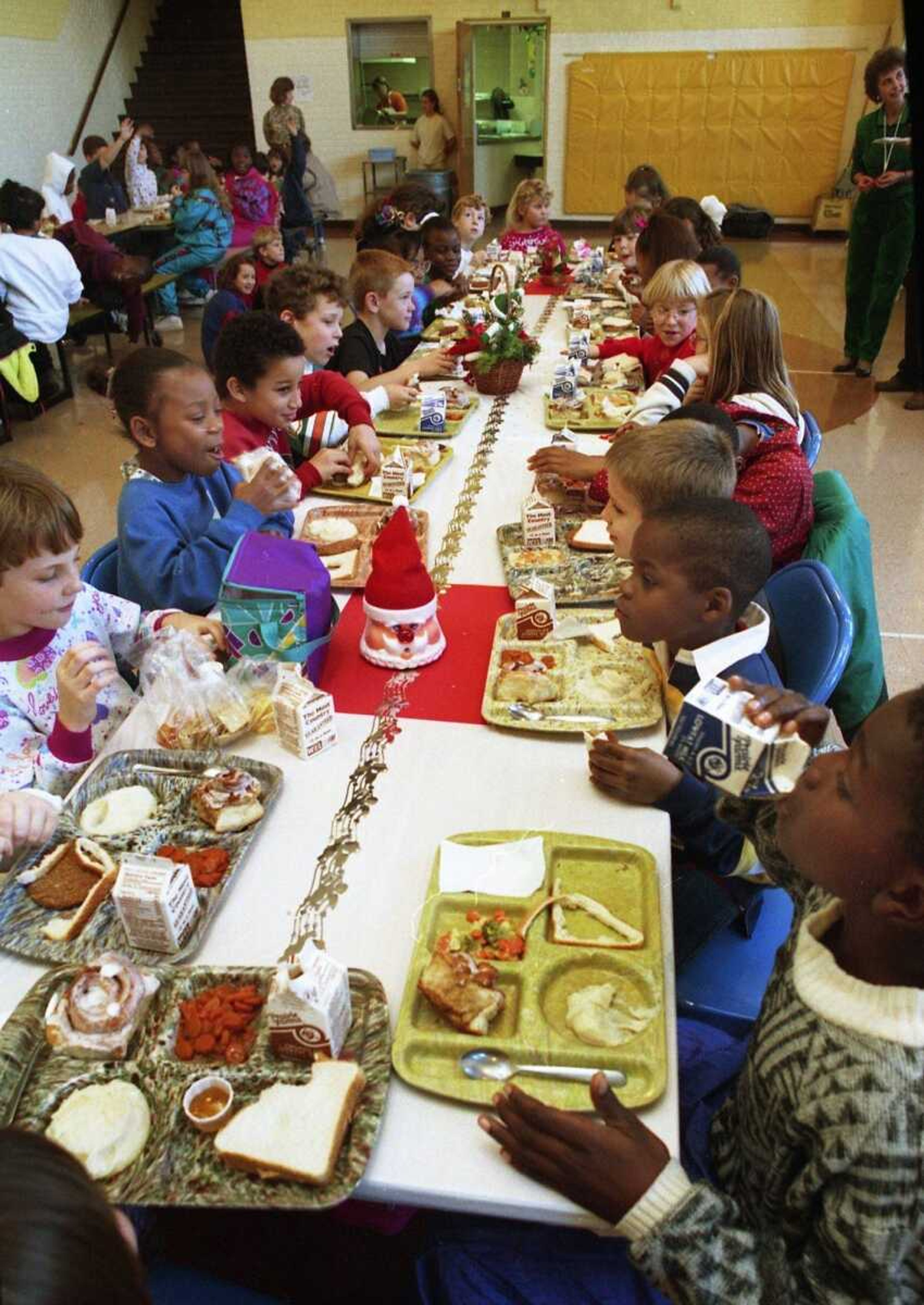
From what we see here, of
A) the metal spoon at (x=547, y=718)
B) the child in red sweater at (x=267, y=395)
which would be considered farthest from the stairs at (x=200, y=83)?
the metal spoon at (x=547, y=718)

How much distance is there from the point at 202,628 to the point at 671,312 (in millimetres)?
2495

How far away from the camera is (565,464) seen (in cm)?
257

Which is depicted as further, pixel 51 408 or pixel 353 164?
pixel 353 164

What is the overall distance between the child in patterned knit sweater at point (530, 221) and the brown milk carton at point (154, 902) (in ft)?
18.6

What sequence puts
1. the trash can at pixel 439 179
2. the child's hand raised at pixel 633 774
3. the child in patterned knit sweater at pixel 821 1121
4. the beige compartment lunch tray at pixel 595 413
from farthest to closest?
the trash can at pixel 439 179 < the beige compartment lunch tray at pixel 595 413 < the child's hand raised at pixel 633 774 < the child in patterned knit sweater at pixel 821 1121

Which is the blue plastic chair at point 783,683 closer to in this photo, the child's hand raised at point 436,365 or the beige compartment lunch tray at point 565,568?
the beige compartment lunch tray at point 565,568

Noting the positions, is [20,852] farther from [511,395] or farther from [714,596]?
[511,395]

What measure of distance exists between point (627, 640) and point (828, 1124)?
1.09 meters

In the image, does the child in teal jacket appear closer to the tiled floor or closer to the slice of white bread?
the tiled floor

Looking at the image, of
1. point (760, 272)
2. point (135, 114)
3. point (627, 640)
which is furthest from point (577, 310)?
point (135, 114)

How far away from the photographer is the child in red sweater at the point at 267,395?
2.52 metres

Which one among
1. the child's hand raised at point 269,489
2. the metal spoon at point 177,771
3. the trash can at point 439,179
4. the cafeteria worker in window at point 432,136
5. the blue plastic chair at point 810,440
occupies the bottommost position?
the metal spoon at point 177,771

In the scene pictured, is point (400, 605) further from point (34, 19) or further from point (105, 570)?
point (34, 19)

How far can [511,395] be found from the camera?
347 centimetres
